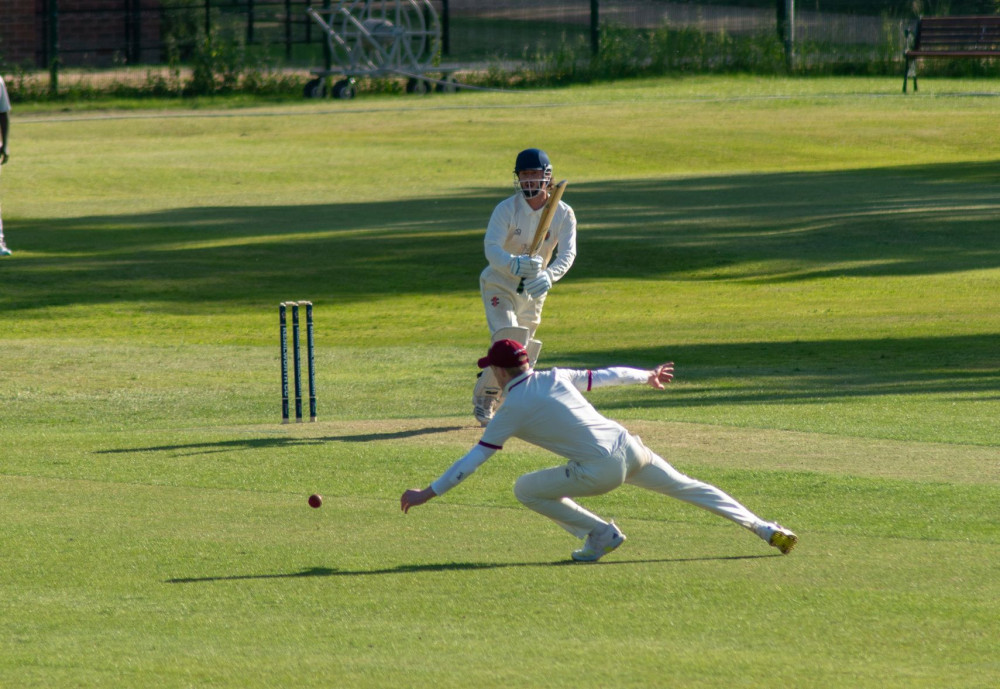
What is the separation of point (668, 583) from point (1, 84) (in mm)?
14373

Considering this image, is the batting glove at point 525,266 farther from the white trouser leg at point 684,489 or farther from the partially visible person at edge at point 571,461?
the white trouser leg at point 684,489

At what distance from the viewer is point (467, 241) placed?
79.3 feet

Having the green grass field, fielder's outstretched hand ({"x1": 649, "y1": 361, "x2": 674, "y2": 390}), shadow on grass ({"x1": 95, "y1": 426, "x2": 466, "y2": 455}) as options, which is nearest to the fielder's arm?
fielder's outstretched hand ({"x1": 649, "y1": 361, "x2": 674, "y2": 390})

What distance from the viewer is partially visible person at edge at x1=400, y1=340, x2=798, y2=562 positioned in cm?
776

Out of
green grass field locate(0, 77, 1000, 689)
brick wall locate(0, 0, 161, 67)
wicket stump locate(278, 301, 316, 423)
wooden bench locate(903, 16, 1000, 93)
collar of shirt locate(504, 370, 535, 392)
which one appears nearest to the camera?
green grass field locate(0, 77, 1000, 689)

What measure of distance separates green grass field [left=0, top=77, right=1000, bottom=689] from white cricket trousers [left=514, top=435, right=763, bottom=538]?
0.27 meters

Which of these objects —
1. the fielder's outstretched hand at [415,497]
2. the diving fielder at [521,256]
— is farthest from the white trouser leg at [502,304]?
the fielder's outstretched hand at [415,497]

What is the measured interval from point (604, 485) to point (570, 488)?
180 mm

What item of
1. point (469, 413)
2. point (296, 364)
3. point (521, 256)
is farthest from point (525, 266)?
point (469, 413)

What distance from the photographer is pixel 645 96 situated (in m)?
42.3

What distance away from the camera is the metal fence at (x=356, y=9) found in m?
47.5

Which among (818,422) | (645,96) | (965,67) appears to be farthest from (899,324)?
(965,67)

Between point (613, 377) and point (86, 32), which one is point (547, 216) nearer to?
point (613, 377)

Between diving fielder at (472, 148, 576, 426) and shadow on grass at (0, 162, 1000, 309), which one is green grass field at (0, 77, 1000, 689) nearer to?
shadow on grass at (0, 162, 1000, 309)
